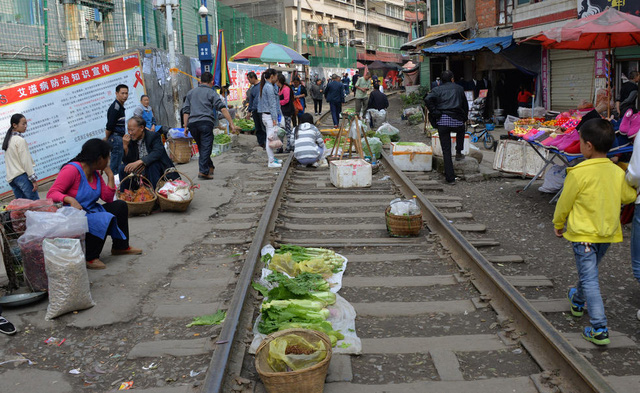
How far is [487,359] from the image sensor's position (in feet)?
11.8

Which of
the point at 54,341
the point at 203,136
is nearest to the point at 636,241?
the point at 54,341

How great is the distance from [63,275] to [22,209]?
1280 mm

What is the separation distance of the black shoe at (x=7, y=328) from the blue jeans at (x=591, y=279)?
4.24m

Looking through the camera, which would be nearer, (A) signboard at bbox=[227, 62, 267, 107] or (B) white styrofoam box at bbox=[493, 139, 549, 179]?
(B) white styrofoam box at bbox=[493, 139, 549, 179]

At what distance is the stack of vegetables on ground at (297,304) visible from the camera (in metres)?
3.90

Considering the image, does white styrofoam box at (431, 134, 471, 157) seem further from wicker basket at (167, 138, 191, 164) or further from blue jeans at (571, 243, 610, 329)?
blue jeans at (571, 243, 610, 329)

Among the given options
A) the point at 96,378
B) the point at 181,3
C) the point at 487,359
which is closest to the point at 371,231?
the point at 487,359

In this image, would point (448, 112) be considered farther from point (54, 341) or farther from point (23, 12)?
point (23, 12)

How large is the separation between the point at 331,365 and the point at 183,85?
15196 mm

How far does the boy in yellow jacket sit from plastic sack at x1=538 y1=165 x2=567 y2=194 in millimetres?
4658

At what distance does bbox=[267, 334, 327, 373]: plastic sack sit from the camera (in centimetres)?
321

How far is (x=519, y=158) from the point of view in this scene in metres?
9.95

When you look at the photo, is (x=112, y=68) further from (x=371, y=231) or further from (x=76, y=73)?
(x=371, y=231)

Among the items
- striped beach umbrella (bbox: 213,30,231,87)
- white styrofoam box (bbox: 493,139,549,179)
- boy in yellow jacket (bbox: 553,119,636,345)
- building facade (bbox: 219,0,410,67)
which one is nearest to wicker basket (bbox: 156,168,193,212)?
boy in yellow jacket (bbox: 553,119,636,345)
